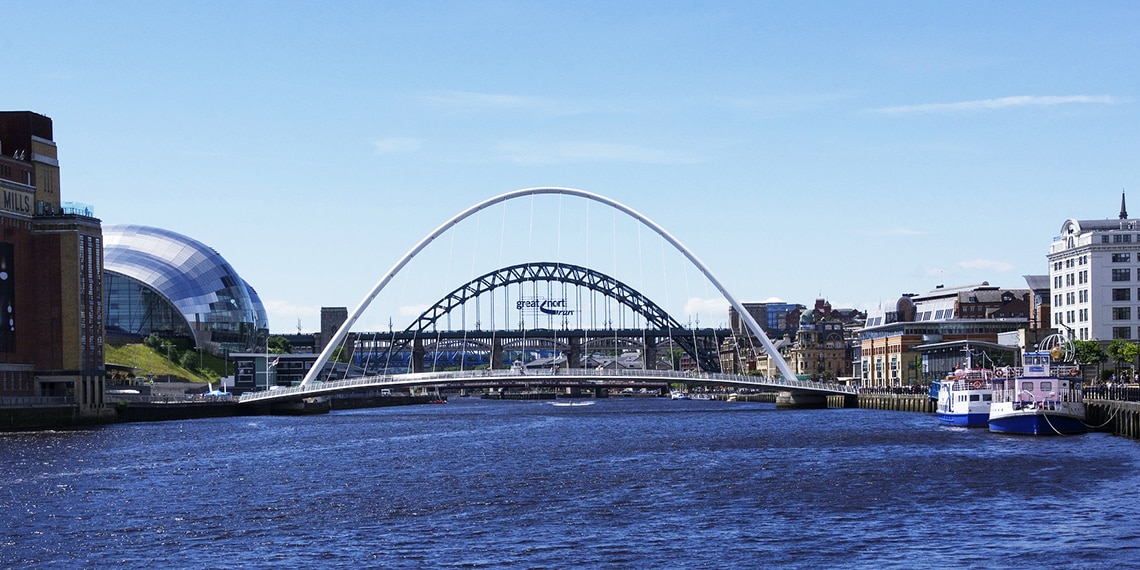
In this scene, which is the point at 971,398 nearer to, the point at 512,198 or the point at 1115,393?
the point at 1115,393

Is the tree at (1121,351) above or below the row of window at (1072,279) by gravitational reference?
below

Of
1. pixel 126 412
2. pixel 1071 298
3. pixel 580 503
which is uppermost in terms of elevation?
pixel 1071 298

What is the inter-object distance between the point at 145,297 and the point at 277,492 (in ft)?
474

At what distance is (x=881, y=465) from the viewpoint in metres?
69.2

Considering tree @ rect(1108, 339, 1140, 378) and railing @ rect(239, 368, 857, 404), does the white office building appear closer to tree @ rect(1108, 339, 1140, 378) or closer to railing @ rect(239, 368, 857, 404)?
tree @ rect(1108, 339, 1140, 378)

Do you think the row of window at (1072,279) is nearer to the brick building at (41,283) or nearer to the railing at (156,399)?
the railing at (156,399)

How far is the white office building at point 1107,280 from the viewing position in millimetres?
145125

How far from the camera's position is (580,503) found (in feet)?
181

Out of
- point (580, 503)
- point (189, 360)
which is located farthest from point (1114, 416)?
point (189, 360)

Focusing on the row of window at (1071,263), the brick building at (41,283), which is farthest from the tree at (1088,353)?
the brick building at (41,283)

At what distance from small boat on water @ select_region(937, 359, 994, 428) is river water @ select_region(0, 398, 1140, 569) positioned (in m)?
3.32

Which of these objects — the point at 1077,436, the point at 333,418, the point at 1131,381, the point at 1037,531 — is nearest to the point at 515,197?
the point at 333,418

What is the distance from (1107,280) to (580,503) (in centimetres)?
10488

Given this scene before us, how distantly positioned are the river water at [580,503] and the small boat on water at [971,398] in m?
3.32
